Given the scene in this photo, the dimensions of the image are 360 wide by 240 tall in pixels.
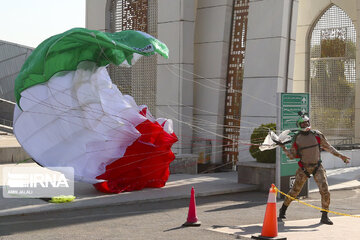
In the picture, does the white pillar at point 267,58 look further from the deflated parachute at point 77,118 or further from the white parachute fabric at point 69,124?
the white parachute fabric at point 69,124

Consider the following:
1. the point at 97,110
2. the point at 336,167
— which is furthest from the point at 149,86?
the point at 97,110

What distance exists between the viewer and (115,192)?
13914mm

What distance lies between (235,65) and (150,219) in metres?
10.4

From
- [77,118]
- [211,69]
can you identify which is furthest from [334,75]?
[77,118]

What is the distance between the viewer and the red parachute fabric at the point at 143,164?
1399 centimetres

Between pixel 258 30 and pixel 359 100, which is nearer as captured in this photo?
pixel 258 30

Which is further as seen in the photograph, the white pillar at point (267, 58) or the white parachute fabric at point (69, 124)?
the white pillar at point (267, 58)

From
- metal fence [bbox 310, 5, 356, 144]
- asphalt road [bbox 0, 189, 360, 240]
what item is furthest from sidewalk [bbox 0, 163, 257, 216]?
metal fence [bbox 310, 5, 356, 144]

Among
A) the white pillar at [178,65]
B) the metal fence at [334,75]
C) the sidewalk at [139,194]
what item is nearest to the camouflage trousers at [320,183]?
the sidewalk at [139,194]

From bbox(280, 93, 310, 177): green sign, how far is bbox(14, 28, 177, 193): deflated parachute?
329 cm

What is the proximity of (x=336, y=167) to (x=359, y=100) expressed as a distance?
3.47 metres

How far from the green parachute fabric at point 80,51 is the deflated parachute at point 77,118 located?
0.8 inches

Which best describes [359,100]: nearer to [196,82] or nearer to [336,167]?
[336,167]

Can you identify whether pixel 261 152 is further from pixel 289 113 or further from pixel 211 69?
pixel 211 69
